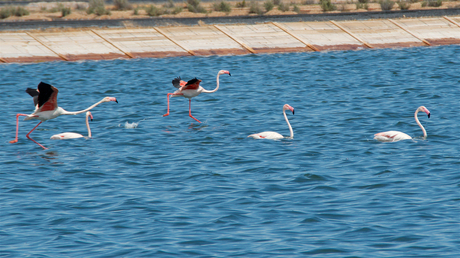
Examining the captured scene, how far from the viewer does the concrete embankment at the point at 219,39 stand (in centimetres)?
2805

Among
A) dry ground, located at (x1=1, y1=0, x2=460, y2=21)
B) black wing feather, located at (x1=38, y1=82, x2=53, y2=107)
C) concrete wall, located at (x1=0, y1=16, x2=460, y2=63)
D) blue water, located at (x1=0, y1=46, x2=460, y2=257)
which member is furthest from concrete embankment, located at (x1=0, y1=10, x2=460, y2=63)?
black wing feather, located at (x1=38, y1=82, x2=53, y2=107)

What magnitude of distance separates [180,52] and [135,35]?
8.04ft

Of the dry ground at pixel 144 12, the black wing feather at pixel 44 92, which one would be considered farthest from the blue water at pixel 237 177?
the dry ground at pixel 144 12

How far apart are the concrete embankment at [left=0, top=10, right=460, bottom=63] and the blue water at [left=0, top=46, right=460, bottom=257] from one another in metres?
6.44

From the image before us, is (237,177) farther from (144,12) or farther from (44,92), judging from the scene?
(144,12)

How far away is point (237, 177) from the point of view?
1080 centimetres

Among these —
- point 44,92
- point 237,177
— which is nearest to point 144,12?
point 44,92

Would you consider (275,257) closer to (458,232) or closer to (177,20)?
(458,232)

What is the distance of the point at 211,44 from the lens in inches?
1182

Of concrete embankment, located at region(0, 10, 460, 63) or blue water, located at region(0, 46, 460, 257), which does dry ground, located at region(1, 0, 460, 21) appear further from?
blue water, located at region(0, 46, 460, 257)

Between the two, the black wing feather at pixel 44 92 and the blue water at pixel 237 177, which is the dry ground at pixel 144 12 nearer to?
the blue water at pixel 237 177

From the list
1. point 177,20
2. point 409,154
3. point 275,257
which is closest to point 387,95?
point 409,154

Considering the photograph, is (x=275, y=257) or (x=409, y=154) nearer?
(x=275, y=257)

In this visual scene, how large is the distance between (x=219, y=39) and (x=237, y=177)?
20.5 metres
